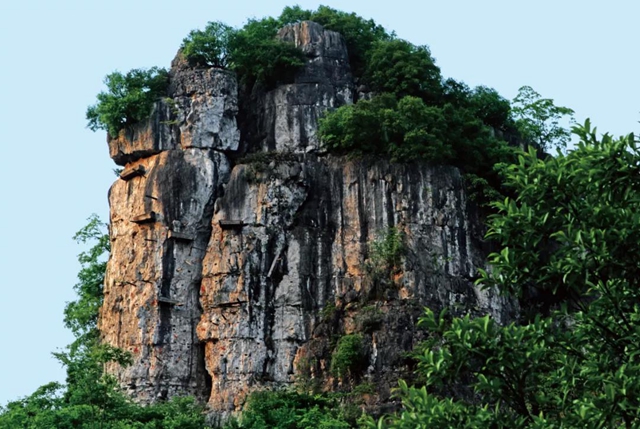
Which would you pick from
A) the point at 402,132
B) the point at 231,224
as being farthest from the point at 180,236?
the point at 402,132

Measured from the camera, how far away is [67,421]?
2550 cm

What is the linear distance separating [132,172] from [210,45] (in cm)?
432

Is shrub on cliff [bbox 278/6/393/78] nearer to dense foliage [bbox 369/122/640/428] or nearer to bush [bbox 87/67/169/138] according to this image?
bush [bbox 87/67/169/138]

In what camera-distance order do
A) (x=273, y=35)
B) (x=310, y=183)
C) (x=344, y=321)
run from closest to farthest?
(x=344, y=321) < (x=310, y=183) < (x=273, y=35)

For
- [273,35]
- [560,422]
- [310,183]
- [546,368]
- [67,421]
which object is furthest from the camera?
[273,35]

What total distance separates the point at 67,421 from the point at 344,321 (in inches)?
298

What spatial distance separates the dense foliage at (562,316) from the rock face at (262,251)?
16451mm

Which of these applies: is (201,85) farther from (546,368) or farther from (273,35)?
(546,368)

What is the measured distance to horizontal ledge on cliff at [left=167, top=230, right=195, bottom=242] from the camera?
102ft

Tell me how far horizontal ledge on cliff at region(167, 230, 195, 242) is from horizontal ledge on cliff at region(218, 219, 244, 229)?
39.8 inches

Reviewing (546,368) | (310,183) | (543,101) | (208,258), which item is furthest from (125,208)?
(546,368)

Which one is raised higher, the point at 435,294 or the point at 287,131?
the point at 287,131

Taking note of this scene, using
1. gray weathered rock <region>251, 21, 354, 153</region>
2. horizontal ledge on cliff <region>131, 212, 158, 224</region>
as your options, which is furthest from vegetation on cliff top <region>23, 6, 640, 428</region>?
horizontal ledge on cliff <region>131, 212, 158, 224</region>

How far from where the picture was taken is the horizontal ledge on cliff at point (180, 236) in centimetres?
3116
